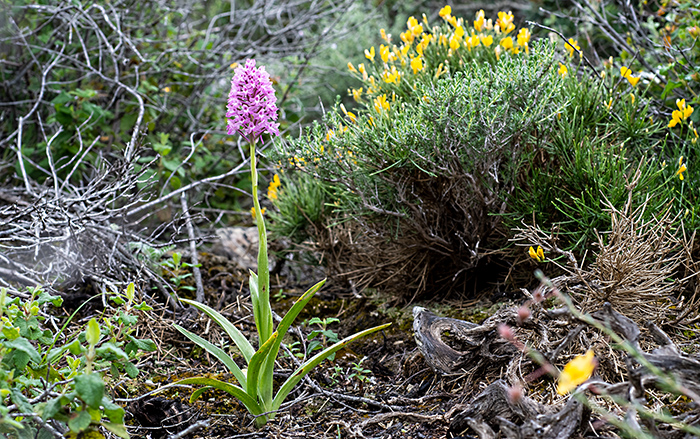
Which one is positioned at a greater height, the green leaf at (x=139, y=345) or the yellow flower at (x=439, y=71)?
the yellow flower at (x=439, y=71)

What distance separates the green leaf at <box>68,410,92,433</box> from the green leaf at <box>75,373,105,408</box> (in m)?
0.04

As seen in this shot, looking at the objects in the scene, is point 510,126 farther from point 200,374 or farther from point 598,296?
point 200,374

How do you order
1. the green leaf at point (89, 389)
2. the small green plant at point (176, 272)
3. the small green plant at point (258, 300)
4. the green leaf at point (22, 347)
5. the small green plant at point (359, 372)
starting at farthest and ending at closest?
1. the small green plant at point (176, 272)
2. the small green plant at point (359, 372)
3. the small green plant at point (258, 300)
4. the green leaf at point (22, 347)
5. the green leaf at point (89, 389)

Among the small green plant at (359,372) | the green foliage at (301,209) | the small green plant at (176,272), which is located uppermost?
the small green plant at (176,272)

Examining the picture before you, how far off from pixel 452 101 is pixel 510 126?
0.84 feet

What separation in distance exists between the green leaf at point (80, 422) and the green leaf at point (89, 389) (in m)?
0.04

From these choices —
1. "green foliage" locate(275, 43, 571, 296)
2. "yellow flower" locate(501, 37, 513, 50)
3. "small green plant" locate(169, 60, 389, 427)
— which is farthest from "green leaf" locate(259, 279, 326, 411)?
"yellow flower" locate(501, 37, 513, 50)

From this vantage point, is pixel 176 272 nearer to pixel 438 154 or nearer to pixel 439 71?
pixel 438 154

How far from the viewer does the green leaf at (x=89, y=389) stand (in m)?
1.17

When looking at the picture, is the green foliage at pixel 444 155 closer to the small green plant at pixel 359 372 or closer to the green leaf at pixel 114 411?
the small green plant at pixel 359 372

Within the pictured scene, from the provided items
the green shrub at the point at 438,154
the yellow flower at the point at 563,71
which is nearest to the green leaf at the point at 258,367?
the green shrub at the point at 438,154

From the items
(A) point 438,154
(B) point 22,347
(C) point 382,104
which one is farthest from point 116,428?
(C) point 382,104

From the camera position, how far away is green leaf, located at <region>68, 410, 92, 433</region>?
1.18 meters

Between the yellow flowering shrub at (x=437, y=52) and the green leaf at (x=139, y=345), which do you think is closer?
the green leaf at (x=139, y=345)
